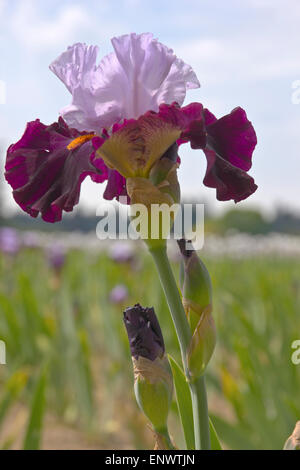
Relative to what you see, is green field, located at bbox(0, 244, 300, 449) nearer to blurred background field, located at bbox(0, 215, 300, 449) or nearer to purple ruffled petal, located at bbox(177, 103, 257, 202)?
blurred background field, located at bbox(0, 215, 300, 449)

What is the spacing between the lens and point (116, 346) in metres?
2.87

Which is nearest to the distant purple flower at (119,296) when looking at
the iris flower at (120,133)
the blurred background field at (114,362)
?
the blurred background field at (114,362)

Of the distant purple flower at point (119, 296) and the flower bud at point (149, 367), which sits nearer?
the flower bud at point (149, 367)

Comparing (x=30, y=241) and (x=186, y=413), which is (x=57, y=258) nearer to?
(x=30, y=241)

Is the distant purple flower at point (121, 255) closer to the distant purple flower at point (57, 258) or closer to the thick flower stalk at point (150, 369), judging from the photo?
the distant purple flower at point (57, 258)

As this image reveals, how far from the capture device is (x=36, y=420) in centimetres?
140

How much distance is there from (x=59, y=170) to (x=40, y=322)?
2221 millimetres

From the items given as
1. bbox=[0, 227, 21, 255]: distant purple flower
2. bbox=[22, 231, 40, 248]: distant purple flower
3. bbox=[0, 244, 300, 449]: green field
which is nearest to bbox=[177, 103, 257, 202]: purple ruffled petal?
bbox=[0, 244, 300, 449]: green field

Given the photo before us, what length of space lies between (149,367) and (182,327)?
8cm

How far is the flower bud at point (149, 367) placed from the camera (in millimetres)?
651

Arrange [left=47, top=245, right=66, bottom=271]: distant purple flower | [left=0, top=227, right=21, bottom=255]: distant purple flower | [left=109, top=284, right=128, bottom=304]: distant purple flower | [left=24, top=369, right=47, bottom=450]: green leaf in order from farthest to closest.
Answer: [left=0, top=227, right=21, bottom=255]: distant purple flower < [left=47, top=245, right=66, bottom=271]: distant purple flower < [left=109, top=284, right=128, bottom=304]: distant purple flower < [left=24, top=369, right=47, bottom=450]: green leaf

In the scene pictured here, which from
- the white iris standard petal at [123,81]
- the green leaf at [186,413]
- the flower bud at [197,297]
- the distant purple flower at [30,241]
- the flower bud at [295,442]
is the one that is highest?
the distant purple flower at [30,241]

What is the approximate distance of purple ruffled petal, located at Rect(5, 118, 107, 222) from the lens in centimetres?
69

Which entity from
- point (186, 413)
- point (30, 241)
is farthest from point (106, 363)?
point (186, 413)
